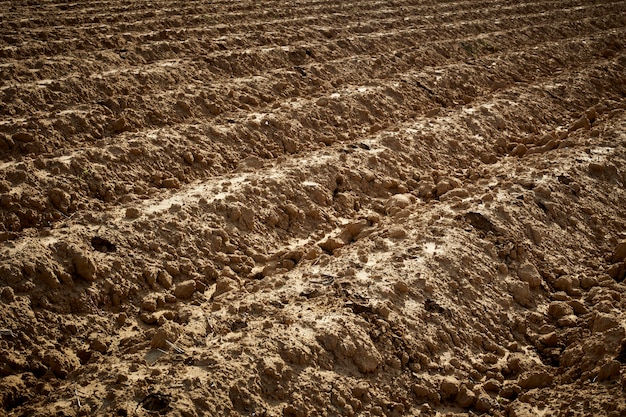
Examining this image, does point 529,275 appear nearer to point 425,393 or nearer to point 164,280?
point 425,393

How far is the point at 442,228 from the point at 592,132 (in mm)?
2756

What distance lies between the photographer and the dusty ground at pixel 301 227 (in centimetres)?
351

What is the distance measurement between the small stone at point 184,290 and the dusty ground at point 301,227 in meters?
0.01

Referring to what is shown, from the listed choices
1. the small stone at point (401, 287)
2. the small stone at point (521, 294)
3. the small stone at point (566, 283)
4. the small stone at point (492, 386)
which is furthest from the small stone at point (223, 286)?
the small stone at point (566, 283)

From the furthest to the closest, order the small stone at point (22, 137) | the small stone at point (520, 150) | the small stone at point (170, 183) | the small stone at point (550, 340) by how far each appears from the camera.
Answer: the small stone at point (520, 150)
the small stone at point (22, 137)
the small stone at point (170, 183)
the small stone at point (550, 340)

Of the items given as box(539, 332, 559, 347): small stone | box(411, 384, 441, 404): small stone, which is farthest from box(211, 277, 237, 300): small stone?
box(539, 332, 559, 347): small stone

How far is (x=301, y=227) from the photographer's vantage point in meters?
5.29

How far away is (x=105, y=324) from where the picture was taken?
4.09m

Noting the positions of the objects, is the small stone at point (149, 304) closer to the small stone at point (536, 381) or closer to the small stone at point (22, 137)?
the small stone at point (22, 137)

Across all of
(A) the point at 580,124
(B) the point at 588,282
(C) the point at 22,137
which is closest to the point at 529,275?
(B) the point at 588,282

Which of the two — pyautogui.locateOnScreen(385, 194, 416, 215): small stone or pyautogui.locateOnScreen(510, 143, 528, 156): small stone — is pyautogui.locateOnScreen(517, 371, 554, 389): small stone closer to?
pyautogui.locateOnScreen(385, 194, 416, 215): small stone

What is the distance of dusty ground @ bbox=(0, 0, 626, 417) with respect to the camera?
138 inches

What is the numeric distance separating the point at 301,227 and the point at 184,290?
1.26 m

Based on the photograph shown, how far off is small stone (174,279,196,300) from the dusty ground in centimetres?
1
